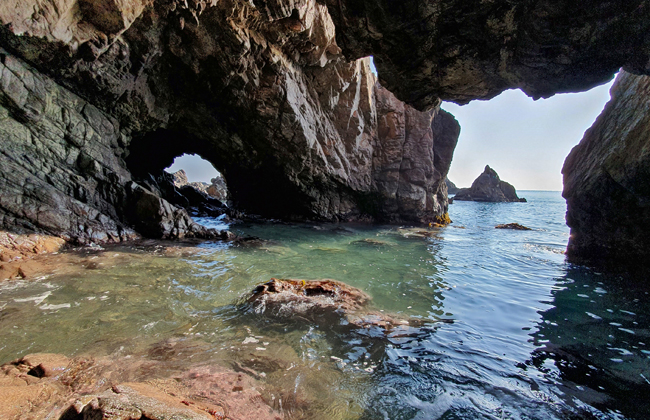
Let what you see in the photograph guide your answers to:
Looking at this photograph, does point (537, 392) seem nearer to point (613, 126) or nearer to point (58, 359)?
point (58, 359)

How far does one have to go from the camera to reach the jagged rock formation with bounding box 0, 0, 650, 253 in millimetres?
5012

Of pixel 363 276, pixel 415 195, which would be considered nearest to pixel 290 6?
pixel 363 276

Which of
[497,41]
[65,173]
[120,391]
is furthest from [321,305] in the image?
[65,173]

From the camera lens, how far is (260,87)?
12.6m

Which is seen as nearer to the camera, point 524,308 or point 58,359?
point 58,359

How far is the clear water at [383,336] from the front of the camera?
9.55ft

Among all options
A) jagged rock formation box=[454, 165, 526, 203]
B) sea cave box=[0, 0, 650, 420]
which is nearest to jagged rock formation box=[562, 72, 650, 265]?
sea cave box=[0, 0, 650, 420]

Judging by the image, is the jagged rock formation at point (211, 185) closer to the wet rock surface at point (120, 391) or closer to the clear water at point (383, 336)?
the clear water at point (383, 336)

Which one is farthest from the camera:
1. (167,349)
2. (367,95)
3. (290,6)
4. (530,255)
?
(367,95)

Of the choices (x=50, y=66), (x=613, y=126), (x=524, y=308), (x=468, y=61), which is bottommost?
(x=524, y=308)

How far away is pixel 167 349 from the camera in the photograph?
3338 millimetres

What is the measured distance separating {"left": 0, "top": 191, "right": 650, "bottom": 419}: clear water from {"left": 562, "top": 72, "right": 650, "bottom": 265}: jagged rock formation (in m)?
1.03

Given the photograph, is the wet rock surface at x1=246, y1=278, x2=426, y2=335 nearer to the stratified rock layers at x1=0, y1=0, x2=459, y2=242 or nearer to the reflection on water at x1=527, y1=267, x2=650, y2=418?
the reflection on water at x1=527, y1=267, x2=650, y2=418

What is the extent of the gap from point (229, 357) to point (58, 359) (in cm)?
164
